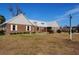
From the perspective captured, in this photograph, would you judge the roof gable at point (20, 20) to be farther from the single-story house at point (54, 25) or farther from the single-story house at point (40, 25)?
the single-story house at point (54, 25)

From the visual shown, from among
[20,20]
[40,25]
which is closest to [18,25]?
[20,20]

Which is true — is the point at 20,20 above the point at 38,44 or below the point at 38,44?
above

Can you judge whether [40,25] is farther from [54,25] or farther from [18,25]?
[18,25]

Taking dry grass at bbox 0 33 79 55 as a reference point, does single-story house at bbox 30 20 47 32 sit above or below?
above

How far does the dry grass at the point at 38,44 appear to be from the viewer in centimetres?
912

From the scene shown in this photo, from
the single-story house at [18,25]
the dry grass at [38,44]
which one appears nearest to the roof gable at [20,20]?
the single-story house at [18,25]

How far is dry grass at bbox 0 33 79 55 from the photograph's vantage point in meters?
9.12

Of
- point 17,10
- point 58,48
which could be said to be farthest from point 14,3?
point 58,48

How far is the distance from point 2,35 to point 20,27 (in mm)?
259

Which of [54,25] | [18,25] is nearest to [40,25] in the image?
[54,25]

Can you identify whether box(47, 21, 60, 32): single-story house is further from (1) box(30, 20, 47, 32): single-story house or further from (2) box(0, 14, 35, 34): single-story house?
(2) box(0, 14, 35, 34): single-story house

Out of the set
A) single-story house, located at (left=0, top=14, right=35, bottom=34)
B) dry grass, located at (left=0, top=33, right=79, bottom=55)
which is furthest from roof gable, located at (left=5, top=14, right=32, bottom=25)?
dry grass, located at (left=0, top=33, right=79, bottom=55)

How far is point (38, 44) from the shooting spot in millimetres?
9148
